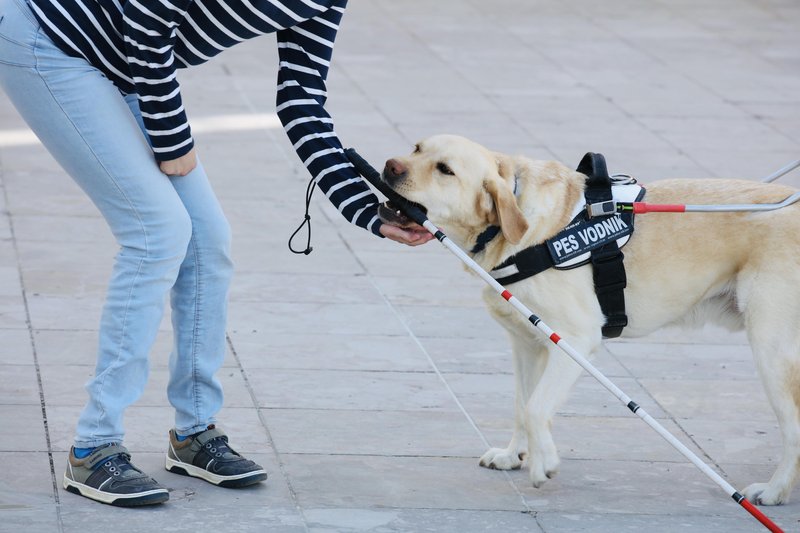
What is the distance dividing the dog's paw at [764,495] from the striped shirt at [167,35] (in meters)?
1.68

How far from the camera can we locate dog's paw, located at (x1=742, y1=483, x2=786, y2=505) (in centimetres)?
464

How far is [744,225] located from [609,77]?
8.31m

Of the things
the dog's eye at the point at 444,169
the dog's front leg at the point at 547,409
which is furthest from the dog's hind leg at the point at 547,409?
the dog's eye at the point at 444,169

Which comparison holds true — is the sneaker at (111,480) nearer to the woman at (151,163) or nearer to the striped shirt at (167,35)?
the woman at (151,163)

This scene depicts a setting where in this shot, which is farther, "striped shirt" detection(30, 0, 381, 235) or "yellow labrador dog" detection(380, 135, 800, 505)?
"yellow labrador dog" detection(380, 135, 800, 505)

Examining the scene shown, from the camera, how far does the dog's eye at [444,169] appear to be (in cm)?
440

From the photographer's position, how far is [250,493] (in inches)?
176

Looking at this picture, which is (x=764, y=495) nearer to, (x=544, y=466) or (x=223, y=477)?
(x=544, y=466)

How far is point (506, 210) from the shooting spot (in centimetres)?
438

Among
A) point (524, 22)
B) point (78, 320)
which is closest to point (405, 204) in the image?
point (78, 320)

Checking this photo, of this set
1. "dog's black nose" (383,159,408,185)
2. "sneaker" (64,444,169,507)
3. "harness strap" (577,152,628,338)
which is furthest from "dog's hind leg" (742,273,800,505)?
"sneaker" (64,444,169,507)

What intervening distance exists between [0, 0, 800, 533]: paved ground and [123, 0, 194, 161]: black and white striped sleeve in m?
1.25

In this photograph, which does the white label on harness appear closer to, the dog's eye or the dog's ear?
the dog's ear

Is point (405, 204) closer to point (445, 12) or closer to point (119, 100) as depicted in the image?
point (119, 100)
